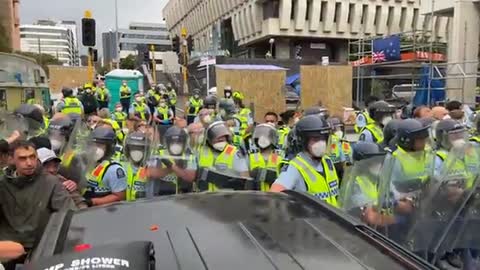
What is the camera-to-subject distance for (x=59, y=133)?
6.20 meters

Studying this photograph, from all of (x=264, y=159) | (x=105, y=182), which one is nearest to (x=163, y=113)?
(x=264, y=159)

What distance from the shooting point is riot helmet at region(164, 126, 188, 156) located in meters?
5.18

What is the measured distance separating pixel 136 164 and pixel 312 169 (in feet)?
6.10

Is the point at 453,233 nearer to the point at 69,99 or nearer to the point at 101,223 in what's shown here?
the point at 101,223

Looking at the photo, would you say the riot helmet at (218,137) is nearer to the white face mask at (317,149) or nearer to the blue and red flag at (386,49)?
the white face mask at (317,149)

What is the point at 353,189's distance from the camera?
3.92 meters

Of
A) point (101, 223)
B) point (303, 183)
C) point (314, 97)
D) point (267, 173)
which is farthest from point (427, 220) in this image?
point (314, 97)

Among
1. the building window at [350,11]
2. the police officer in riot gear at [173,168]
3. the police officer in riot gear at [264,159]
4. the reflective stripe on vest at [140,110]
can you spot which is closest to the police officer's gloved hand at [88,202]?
the police officer in riot gear at [173,168]

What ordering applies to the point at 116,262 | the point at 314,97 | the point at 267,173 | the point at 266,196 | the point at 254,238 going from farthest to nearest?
the point at 314,97
the point at 267,173
the point at 266,196
the point at 254,238
the point at 116,262

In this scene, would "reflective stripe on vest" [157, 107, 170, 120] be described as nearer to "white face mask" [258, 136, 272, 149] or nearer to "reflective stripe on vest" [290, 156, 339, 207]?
"white face mask" [258, 136, 272, 149]

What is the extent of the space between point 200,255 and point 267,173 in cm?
346

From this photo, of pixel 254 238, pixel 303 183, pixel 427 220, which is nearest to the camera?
pixel 254 238

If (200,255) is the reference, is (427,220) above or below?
below

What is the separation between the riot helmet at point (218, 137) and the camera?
524 centimetres
